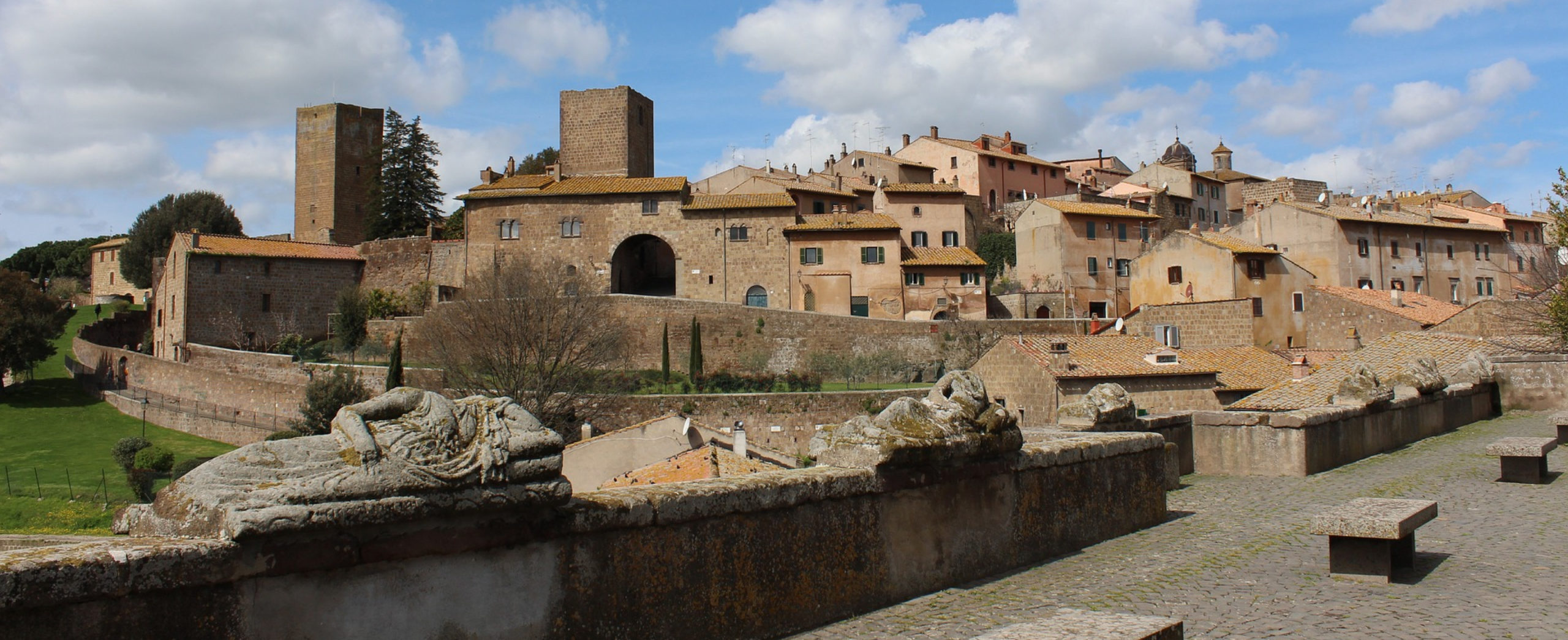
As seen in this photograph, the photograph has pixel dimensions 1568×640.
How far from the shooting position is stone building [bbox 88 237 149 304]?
79250mm

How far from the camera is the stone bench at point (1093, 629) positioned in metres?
4.03

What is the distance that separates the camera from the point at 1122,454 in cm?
845

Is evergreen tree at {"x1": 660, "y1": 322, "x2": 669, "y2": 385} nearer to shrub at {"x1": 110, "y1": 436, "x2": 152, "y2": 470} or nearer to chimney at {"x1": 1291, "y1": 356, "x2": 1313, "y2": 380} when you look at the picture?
shrub at {"x1": 110, "y1": 436, "x2": 152, "y2": 470}

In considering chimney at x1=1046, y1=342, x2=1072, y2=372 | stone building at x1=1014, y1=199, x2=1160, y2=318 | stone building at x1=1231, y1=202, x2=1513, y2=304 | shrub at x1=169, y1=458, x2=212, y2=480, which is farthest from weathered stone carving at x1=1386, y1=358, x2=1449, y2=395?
stone building at x1=1014, y1=199, x2=1160, y2=318

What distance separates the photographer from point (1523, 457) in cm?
1041

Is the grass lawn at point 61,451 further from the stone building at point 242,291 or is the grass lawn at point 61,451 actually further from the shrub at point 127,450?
the stone building at point 242,291

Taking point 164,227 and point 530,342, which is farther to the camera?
point 164,227

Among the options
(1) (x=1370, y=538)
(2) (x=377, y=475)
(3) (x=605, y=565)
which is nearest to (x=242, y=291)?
(3) (x=605, y=565)

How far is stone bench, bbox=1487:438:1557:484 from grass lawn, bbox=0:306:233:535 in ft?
91.0

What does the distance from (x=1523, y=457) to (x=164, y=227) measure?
8482 cm

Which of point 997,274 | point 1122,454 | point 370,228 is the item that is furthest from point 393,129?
point 1122,454

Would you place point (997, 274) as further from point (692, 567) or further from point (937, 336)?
point (692, 567)

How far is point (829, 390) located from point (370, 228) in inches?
1509

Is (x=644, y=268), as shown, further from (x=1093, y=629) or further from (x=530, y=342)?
(x=1093, y=629)
